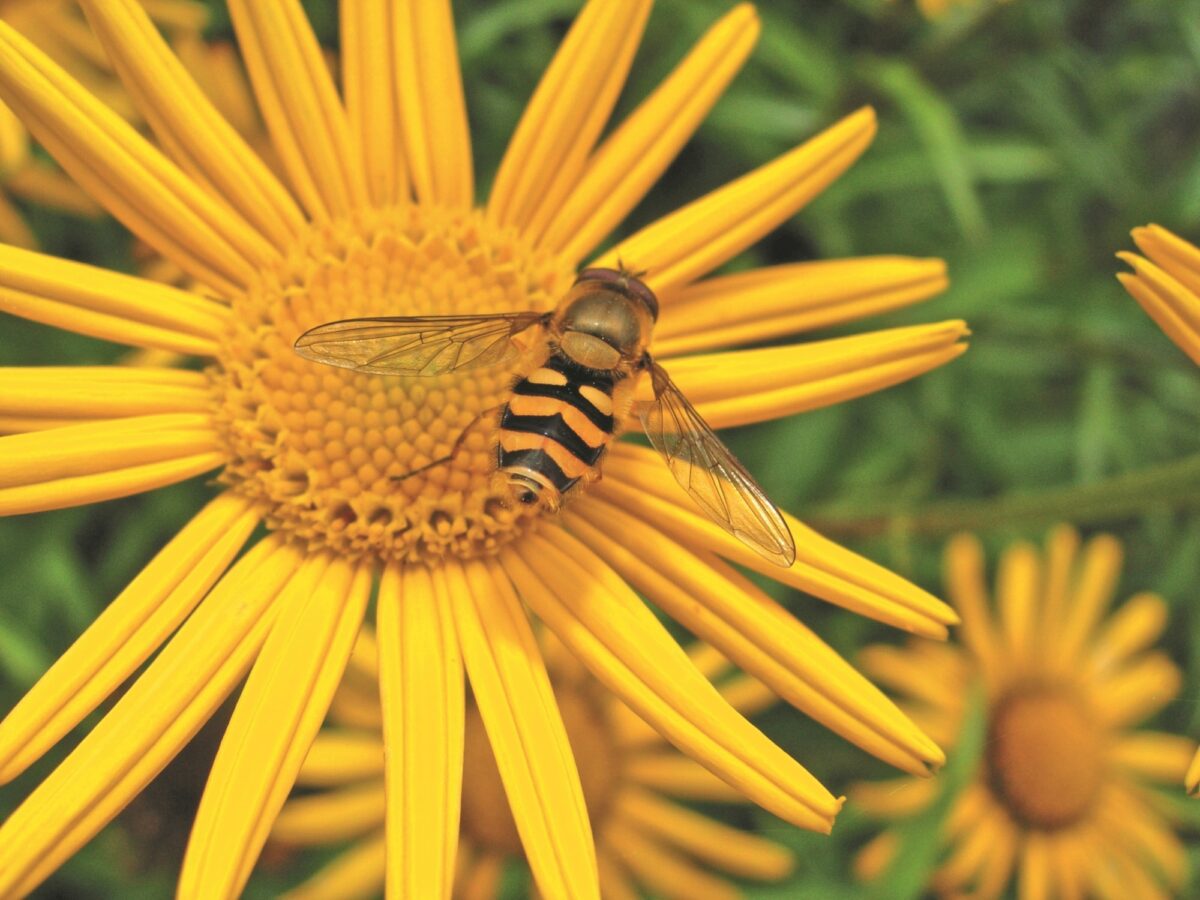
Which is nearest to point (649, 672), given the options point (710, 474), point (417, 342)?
point (710, 474)

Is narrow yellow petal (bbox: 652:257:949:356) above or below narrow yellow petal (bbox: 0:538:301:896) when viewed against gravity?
above

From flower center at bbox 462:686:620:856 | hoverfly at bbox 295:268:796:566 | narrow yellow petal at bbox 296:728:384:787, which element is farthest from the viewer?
narrow yellow petal at bbox 296:728:384:787

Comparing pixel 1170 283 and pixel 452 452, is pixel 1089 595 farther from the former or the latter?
pixel 452 452

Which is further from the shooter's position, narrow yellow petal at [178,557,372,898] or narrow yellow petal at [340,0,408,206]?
narrow yellow petal at [340,0,408,206]

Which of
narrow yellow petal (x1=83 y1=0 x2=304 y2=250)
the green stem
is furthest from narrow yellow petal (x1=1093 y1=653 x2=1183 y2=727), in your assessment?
narrow yellow petal (x1=83 y1=0 x2=304 y2=250)

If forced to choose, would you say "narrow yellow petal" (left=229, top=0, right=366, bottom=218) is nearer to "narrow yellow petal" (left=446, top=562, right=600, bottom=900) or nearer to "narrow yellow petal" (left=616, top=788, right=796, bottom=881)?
"narrow yellow petal" (left=446, top=562, right=600, bottom=900)

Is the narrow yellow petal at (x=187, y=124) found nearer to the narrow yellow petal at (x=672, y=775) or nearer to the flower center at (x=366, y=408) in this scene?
the flower center at (x=366, y=408)

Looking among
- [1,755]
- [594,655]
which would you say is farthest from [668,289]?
[1,755]

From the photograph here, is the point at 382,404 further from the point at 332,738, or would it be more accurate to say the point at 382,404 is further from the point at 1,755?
the point at 332,738
